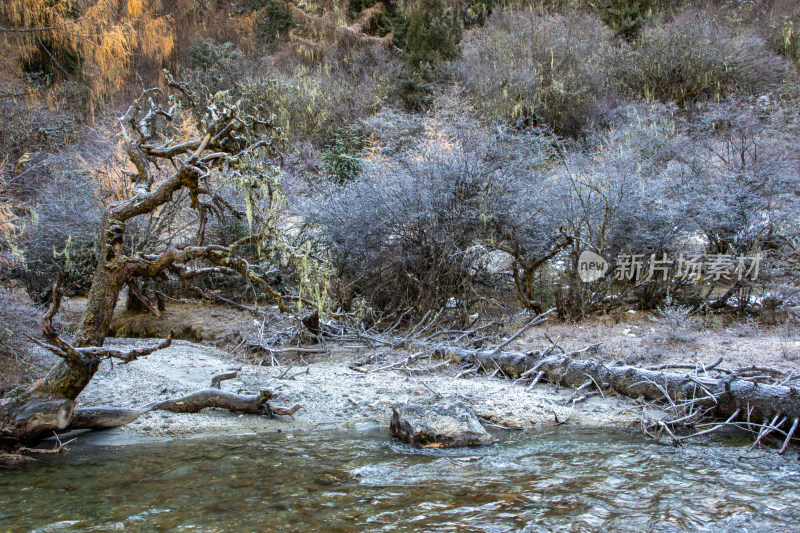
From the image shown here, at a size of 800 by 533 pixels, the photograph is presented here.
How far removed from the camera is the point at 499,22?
24.1m

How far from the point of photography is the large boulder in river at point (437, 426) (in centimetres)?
505

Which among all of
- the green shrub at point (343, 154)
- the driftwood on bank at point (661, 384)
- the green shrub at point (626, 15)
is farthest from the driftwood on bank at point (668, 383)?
the green shrub at point (626, 15)

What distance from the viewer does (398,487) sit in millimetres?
4117

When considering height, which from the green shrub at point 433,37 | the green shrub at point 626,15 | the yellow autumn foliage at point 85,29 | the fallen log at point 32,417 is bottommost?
the fallen log at point 32,417

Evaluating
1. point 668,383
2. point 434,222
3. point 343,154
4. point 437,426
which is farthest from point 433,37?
point 437,426

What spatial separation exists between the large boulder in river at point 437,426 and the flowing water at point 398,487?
0.41ft

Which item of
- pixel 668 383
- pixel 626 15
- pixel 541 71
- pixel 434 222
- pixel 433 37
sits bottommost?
pixel 668 383

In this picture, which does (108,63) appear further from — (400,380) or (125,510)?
(125,510)

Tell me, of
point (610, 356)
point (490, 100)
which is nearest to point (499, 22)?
point (490, 100)

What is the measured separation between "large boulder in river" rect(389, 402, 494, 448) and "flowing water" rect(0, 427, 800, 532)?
12cm

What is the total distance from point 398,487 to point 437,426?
43.5 inches

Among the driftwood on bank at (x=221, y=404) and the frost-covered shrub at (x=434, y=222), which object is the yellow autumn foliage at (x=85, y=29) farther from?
the driftwood on bank at (x=221, y=404)

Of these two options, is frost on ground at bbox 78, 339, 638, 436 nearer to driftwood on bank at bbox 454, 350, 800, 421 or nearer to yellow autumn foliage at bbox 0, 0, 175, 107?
driftwood on bank at bbox 454, 350, 800, 421

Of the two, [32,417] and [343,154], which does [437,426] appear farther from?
[343,154]
